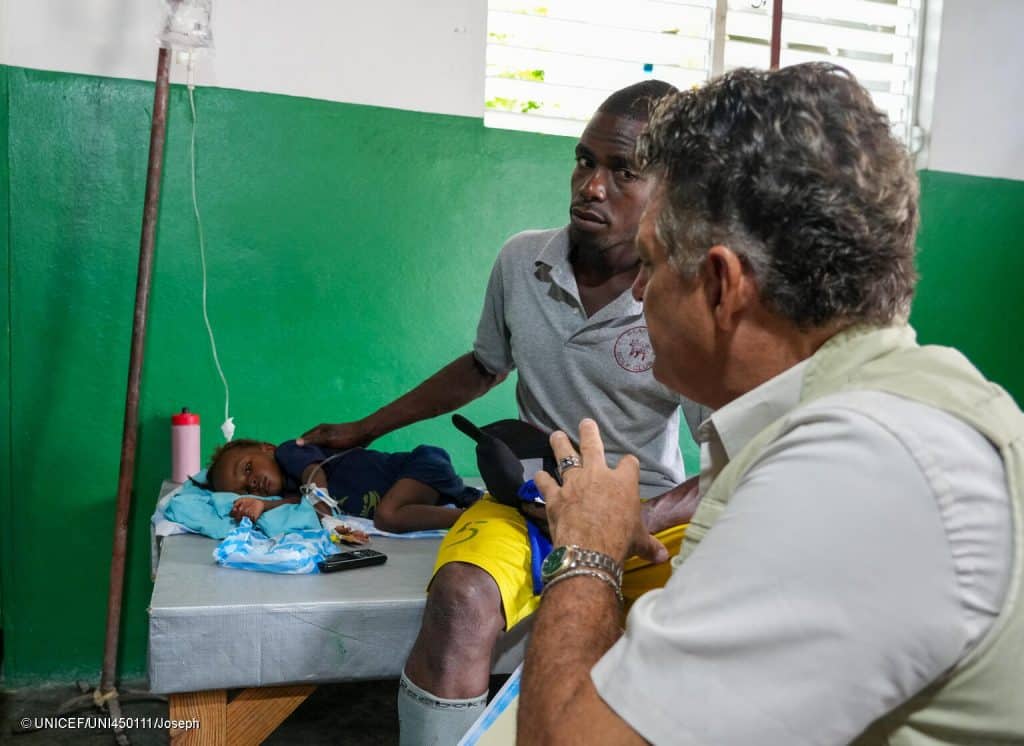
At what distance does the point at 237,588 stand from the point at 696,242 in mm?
1242

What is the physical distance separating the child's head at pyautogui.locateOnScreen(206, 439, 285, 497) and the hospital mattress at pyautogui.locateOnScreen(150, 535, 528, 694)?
739mm

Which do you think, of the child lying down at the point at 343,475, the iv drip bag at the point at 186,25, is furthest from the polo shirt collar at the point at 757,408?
the iv drip bag at the point at 186,25

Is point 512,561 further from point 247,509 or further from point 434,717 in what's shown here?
point 247,509

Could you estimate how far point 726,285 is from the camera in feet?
3.02

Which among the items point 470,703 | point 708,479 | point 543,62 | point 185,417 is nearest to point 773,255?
point 708,479

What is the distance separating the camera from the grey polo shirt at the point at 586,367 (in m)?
2.06

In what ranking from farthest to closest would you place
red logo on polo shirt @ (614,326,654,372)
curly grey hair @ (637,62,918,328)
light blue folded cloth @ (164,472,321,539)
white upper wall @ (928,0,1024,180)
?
white upper wall @ (928,0,1024,180), light blue folded cloth @ (164,472,321,539), red logo on polo shirt @ (614,326,654,372), curly grey hair @ (637,62,918,328)

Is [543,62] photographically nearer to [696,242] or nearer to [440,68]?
[440,68]

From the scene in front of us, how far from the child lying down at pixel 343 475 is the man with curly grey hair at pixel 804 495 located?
164 centimetres

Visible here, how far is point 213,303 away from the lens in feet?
9.42

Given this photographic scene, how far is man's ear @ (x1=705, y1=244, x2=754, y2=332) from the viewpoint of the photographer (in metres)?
0.91

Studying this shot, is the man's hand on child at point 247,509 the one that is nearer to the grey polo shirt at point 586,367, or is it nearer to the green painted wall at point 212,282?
the green painted wall at point 212,282

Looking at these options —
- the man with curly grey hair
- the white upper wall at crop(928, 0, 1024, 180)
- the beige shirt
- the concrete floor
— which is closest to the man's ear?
the man with curly grey hair

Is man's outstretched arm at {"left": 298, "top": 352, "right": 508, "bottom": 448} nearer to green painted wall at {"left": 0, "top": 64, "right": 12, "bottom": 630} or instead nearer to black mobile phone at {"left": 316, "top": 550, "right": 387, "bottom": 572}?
black mobile phone at {"left": 316, "top": 550, "right": 387, "bottom": 572}
